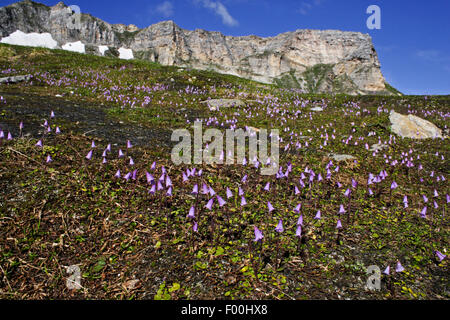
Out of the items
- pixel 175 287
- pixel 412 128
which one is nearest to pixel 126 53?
pixel 412 128

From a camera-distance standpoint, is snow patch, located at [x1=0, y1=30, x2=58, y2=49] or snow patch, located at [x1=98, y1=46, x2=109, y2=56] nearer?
snow patch, located at [x1=0, y1=30, x2=58, y2=49]

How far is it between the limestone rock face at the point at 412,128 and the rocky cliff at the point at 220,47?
15233 cm

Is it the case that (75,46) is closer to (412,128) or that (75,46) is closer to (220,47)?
(220,47)

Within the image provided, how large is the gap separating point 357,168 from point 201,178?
5151 mm

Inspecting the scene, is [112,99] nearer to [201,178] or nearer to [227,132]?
[227,132]

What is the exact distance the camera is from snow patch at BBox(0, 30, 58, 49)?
150 m

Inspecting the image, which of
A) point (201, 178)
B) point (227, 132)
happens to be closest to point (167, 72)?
point (227, 132)

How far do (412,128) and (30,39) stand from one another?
214 meters

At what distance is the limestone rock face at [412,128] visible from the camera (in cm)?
1164

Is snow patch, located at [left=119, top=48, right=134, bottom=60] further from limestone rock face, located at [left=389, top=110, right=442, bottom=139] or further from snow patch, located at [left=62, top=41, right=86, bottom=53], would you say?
limestone rock face, located at [left=389, top=110, right=442, bottom=139]

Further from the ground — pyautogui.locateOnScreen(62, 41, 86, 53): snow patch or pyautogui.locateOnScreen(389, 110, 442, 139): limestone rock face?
pyautogui.locateOnScreen(62, 41, 86, 53): snow patch

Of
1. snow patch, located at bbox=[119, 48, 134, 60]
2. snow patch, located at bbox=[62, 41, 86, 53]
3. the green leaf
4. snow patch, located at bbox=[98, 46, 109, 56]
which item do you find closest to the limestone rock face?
the green leaf

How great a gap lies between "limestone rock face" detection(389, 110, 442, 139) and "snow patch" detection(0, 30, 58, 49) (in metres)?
196

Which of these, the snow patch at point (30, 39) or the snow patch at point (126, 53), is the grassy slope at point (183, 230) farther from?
the snow patch at point (30, 39)
